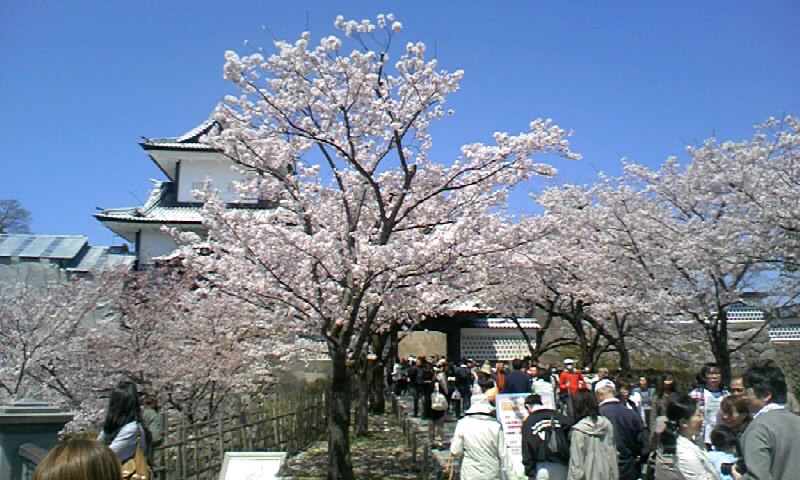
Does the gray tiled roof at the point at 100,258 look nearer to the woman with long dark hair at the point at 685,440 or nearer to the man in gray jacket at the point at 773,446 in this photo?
the woman with long dark hair at the point at 685,440

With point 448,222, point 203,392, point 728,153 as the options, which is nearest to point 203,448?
point 203,392

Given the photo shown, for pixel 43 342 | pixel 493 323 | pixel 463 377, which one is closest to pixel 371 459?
pixel 463 377

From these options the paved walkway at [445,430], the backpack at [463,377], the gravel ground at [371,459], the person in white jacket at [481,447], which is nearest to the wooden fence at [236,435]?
the gravel ground at [371,459]

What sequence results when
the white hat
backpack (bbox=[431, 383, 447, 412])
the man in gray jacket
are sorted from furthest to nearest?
backpack (bbox=[431, 383, 447, 412]) < the white hat < the man in gray jacket

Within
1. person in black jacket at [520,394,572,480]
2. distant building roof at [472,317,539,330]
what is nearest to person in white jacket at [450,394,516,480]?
person in black jacket at [520,394,572,480]

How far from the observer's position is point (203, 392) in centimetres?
1299

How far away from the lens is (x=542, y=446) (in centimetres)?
658

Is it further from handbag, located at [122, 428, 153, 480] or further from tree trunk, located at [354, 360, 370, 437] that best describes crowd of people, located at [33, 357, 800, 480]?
tree trunk, located at [354, 360, 370, 437]

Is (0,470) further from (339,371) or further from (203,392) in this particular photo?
(203,392)

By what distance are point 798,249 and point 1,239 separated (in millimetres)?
23339

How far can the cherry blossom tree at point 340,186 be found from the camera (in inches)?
352

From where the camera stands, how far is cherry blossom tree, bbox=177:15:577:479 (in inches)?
352

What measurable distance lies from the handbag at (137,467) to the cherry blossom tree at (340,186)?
4200mm

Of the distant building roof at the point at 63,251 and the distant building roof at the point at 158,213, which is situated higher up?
the distant building roof at the point at 158,213
